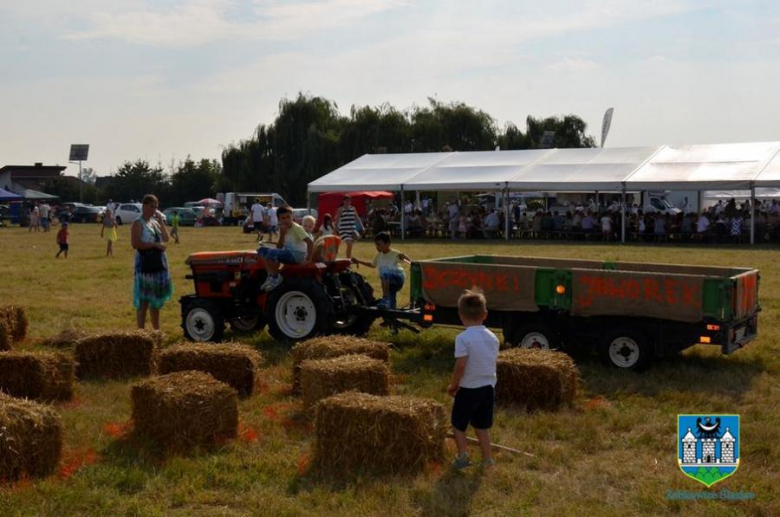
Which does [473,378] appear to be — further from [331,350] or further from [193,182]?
[193,182]

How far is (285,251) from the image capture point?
10.1m

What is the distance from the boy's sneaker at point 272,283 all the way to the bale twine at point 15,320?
2880 millimetres

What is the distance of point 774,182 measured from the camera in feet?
87.8

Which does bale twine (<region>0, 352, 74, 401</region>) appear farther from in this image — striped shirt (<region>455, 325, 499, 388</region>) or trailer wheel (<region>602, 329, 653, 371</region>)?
trailer wheel (<region>602, 329, 653, 371</region>)

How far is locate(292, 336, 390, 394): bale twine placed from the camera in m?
7.90

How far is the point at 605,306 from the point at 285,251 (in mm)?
3421

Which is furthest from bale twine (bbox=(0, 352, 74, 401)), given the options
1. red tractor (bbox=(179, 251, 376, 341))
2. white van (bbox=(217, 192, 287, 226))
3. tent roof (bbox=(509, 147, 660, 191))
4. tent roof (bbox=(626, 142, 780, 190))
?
white van (bbox=(217, 192, 287, 226))

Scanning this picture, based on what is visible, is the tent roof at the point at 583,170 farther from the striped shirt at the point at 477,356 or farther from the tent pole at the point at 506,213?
the striped shirt at the point at 477,356

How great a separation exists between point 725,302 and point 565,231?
24.2m

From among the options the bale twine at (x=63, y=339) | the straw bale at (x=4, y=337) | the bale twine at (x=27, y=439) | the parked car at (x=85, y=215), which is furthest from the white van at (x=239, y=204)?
the bale twine at (x=27, y=439)

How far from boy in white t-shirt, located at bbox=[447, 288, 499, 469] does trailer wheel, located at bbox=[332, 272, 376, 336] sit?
440cm

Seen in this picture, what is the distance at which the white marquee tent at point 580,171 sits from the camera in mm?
28406

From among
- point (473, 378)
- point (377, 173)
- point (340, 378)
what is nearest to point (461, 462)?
point (473, 378)

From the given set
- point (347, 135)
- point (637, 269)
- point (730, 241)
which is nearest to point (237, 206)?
point (347, 135)
